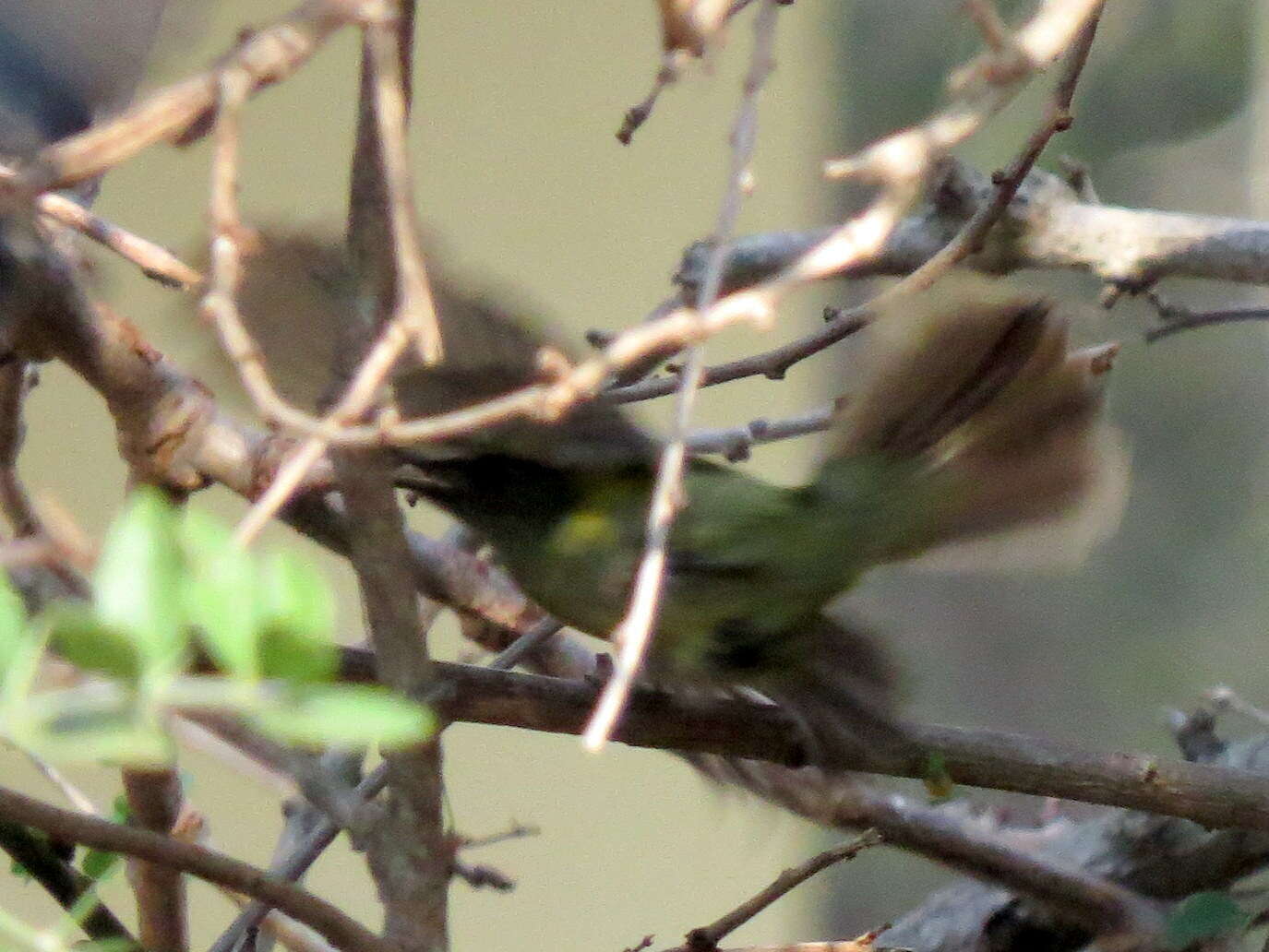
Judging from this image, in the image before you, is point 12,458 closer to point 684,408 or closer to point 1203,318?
point 684,408

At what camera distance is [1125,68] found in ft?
4.90

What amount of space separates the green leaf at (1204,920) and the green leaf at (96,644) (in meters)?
0.78

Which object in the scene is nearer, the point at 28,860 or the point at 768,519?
the point at 28,860

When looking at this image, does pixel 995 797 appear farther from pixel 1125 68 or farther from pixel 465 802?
pixel 1125 68

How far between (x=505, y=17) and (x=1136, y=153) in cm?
72

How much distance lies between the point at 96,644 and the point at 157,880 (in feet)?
1.81

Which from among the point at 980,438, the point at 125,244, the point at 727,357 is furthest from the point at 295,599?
the point at 727,357

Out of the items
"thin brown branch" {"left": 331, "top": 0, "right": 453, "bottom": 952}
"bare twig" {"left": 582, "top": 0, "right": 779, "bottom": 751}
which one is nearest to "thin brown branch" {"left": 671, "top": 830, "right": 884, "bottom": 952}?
"thin brown branch" {"left": 331, "top": 0, "right": 453, "bottom": 952}

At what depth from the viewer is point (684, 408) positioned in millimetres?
390

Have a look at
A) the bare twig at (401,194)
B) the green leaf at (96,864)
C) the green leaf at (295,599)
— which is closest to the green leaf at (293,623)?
the green leaf at (295,599)

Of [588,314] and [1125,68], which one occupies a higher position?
[1125,68]

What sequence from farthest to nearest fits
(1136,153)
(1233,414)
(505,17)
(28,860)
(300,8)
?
1. (1233,414)
2. (1136,153)
3. (505,17)
4. (28,860)
5. (300,8)

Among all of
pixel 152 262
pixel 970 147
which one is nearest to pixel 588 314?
pixel 970 147

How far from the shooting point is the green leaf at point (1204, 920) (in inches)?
33.6
